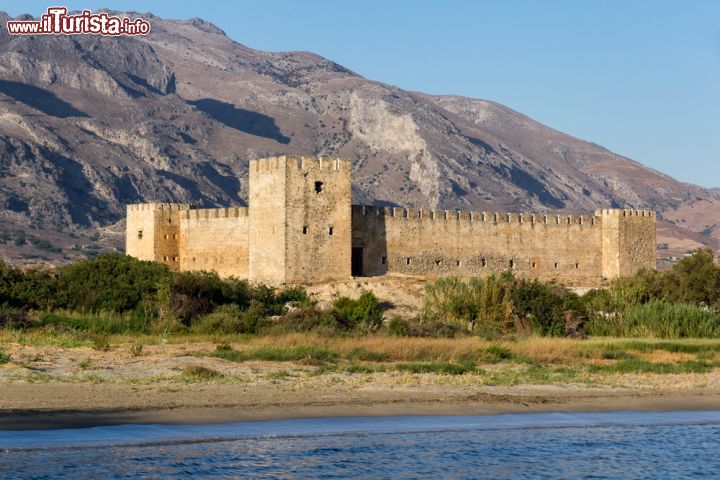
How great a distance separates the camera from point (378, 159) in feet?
489

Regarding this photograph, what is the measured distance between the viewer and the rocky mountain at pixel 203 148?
101938 millimetres

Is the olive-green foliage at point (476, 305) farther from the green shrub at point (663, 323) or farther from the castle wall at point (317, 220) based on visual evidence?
the castle wall at point (317, 220)

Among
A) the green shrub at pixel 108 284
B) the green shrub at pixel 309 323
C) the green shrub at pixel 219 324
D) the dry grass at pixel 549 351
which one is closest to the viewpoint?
the dry grass at pixel 549 351

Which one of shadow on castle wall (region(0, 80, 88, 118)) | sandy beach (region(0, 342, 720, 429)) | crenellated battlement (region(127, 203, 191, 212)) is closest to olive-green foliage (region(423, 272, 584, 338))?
sandy beach (region(0, 342, 720, 429))

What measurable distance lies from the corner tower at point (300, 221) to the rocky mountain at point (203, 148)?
48345 mm

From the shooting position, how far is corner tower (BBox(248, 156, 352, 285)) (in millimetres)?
32594

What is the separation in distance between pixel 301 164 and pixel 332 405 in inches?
767

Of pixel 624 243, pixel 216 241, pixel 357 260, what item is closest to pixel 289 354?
pixel 357 260

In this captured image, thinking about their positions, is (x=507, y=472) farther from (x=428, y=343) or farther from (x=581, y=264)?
(x=581, y=264)

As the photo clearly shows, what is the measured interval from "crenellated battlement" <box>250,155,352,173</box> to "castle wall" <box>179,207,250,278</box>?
302 centimetres

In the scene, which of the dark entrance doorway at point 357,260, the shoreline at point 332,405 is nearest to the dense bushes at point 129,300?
the dark entrance doorway at point 357,260

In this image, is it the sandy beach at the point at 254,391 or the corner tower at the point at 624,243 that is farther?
the corner tower at the point at 624,243

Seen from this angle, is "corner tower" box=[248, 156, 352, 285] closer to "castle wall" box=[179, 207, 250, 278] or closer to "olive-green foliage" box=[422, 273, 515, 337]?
"castle wall" box=[179, 207, 250, 278]

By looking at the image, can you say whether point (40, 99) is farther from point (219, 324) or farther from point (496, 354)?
point (496, 354)
